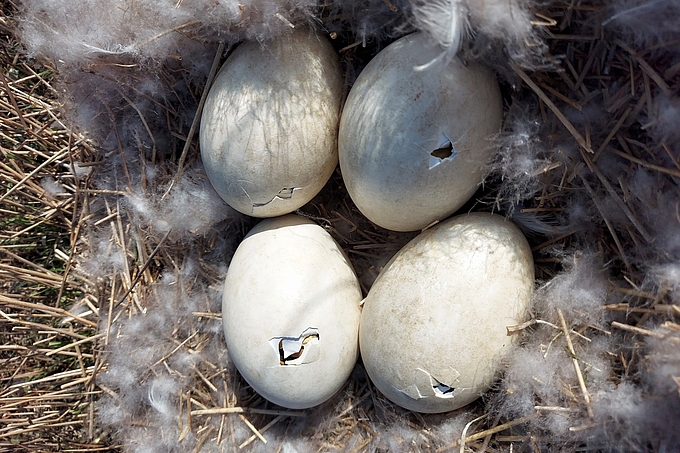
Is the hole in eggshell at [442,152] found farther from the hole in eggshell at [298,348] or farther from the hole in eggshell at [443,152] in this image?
the hole in eggshell at [298,348]

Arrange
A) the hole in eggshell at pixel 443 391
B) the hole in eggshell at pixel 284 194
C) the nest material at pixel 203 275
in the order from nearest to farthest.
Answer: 1. the nest material at pixel 203 275
2. the hole in eggshell at pixel 443 391
3. the hole in eggshell at pixel 284 194

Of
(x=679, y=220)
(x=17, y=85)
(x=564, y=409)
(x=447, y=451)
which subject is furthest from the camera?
(x=17, y=85)

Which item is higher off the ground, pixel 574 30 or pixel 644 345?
pixel 574 30

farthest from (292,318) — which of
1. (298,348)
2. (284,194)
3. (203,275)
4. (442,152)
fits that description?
(442,152)

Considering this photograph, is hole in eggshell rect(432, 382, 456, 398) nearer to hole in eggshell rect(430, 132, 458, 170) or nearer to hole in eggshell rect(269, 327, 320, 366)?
hole in eggshell rect(269, 327, 320, 366)

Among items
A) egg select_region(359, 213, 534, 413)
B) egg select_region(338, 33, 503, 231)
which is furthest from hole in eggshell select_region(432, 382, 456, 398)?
egg select_region(338, 33, 503, 231)

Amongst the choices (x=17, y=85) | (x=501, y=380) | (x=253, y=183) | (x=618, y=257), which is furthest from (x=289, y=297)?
(x=17, y=85)

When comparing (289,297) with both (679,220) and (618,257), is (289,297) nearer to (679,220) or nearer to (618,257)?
(618,257)

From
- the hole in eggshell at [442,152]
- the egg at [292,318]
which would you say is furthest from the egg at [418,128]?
the egg at [292,318]
